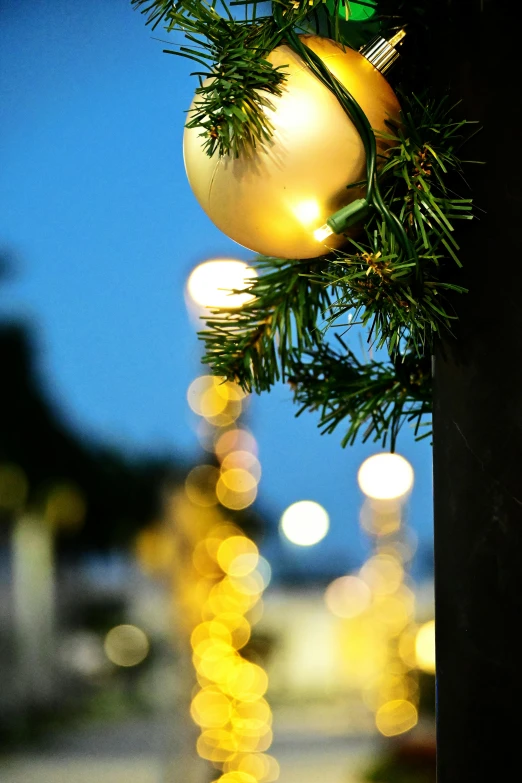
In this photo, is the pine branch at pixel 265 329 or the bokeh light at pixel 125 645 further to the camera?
the bokeh light at pixel 125 645

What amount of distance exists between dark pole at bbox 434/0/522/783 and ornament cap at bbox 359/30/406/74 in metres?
0.03

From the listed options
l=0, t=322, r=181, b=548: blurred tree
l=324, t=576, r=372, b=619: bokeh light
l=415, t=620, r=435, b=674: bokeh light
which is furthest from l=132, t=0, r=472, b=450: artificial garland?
l=324, t=576, r=372, b=619: bokeh light

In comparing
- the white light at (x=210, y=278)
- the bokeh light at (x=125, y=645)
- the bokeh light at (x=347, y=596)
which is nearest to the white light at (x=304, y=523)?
the bokeh light at (x=347, y=596)

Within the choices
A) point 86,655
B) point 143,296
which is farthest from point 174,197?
point 86,655

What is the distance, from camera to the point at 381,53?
36 cm

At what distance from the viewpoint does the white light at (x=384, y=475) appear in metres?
2.38

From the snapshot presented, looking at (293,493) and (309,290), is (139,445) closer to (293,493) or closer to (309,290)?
(293,493)

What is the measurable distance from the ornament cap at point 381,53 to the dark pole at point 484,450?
3cm

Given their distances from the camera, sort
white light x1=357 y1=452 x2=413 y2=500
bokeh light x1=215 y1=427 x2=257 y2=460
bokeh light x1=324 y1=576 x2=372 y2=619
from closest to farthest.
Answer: bokeh light x1=215 y1=427 x2=257 y2=460
white light x1=357 y1=452 x2=413 y2=500
bokeh light x1=324 y1=576 x2=372 y2=619

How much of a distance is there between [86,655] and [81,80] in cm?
394

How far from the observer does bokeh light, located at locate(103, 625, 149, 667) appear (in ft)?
18.1

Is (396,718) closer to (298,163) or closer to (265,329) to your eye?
(265,329)

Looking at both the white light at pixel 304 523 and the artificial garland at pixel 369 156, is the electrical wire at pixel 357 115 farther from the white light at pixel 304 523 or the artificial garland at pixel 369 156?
the white light at pixel 304 523

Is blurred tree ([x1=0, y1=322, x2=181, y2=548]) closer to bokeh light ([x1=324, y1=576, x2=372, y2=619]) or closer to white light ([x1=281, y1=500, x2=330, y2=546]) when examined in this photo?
white light ([x1=281, y1=500, x2=330, y2=546])
